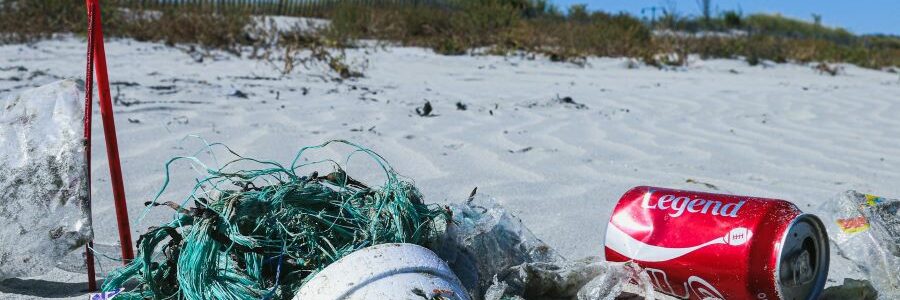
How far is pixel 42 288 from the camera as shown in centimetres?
202

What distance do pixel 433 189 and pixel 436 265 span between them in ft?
4.88

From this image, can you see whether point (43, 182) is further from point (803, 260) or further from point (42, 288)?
point (803, 260)

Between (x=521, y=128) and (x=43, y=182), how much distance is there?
2837 mm

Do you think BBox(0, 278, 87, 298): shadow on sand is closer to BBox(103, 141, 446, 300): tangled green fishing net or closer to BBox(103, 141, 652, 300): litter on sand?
BBox(103, 141, 652, 300): litter on sand

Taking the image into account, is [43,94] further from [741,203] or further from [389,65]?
[389,65]

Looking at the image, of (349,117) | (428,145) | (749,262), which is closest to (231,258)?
(749,262)

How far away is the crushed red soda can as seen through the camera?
5.69 ft

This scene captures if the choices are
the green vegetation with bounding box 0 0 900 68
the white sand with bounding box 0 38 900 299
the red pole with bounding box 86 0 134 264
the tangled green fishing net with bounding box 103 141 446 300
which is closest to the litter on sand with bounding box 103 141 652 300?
the tangled green fishing net with bounding box 103 141 446 300

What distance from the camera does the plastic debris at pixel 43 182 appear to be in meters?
1.84

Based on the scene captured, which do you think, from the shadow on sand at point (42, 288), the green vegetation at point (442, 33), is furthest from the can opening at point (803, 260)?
the green vegetation at point (442, 33)

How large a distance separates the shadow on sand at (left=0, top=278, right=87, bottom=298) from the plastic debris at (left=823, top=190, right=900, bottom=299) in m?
1.72

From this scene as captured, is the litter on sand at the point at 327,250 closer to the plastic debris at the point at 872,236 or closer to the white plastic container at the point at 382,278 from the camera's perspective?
the white plastic container at the point at 382,278

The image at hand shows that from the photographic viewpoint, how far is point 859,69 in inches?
361

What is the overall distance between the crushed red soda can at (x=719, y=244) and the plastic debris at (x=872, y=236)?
16 centimetres
